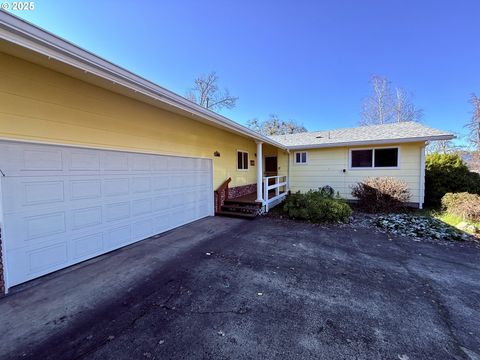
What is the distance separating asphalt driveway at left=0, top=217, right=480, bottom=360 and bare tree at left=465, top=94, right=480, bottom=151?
43.7 feet

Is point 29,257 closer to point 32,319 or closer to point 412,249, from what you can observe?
point 32,319

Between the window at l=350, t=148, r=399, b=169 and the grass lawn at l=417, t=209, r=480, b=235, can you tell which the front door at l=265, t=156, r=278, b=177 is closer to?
the window at l=350, t=148, r=399, b=169

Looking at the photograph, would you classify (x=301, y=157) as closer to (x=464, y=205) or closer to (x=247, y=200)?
(x=247, y=200)

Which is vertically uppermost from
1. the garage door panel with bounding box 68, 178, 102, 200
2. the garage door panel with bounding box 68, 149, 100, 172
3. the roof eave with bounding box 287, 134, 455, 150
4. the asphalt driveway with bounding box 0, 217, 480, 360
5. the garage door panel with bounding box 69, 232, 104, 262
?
the roof eave with bounding box 287, 134, 455, 150

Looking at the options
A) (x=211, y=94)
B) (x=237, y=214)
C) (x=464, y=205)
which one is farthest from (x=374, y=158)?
(x=211, y=94)

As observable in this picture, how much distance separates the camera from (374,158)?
938cm

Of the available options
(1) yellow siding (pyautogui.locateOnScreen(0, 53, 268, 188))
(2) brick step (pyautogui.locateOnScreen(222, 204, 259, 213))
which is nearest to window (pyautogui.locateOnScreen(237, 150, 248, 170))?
(2) brick step (pyautogui.locateOnScreen(222, 204, 259, 213))

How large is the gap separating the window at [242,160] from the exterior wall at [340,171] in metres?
2.75

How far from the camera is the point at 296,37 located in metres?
9.70

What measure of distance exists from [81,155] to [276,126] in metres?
26.0

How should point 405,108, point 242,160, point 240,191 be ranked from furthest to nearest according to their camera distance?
point 405,108, point 242,160, point 240,191

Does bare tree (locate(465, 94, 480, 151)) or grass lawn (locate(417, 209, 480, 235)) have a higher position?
bare tree (locate(465, 94, 480, 151))

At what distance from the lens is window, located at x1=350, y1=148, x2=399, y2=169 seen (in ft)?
29.8

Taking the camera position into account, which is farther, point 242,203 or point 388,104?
point 388,104
